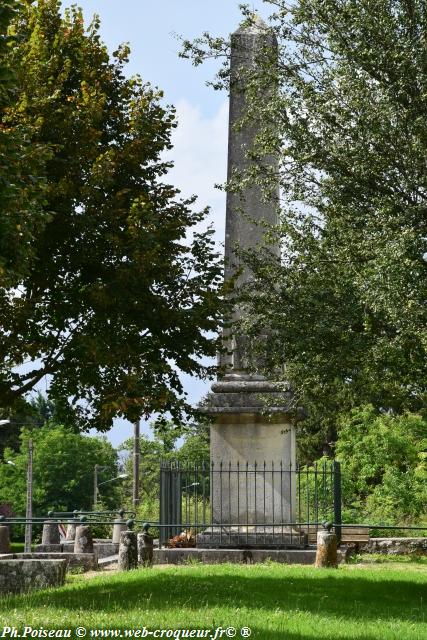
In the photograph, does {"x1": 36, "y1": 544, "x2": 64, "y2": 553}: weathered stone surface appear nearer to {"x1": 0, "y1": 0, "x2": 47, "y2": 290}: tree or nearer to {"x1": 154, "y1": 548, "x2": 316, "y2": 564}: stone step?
{"x1": 154, "y1": 548, "x2": 316, "y2": 564}: stone step

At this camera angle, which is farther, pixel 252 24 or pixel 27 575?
pixel 252 24

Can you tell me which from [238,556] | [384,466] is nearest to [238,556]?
[238,556]

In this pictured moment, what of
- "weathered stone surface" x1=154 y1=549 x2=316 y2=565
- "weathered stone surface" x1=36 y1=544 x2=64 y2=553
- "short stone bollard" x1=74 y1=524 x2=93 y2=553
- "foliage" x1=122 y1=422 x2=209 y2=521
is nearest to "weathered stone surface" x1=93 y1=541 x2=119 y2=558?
"weathered stone surface" x1=36 y1=544 x2=64 y2=553

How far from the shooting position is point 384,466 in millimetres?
31781

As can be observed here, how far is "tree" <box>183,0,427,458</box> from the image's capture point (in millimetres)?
11828

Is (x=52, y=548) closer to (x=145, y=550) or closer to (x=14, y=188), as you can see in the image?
(x=145, y=550)

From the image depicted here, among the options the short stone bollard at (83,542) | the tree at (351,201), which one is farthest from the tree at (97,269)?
the short stone bollard at (83,542)

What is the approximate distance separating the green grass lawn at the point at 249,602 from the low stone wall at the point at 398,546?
5.51 metres

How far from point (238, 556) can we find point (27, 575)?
4.17 metres

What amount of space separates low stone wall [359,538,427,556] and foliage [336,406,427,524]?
6630 millimetres

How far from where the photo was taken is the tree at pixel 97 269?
13.8 meters

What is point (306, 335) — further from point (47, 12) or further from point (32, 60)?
point (47, 12)

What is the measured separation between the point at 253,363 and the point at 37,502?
164ft

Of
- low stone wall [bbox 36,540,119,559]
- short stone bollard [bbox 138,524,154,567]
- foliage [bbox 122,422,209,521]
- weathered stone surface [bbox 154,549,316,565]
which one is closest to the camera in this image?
short stone bollard [bbox 138,524,154,567]
